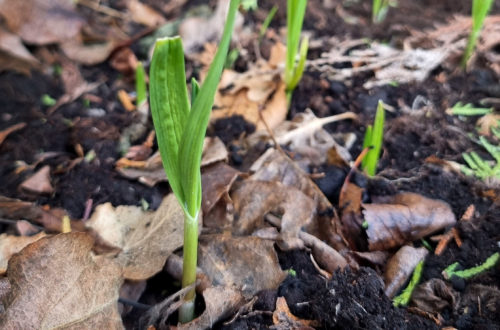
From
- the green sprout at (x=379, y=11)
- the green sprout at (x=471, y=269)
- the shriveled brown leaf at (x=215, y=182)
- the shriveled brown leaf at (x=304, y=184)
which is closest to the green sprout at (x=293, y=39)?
the shriveled brown leaf at (x=304, y=184)

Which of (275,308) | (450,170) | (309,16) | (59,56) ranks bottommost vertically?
(275,308)

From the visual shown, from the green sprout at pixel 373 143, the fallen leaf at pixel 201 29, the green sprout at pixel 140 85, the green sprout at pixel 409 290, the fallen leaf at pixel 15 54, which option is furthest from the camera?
the fallen leaf at pixel 201 29

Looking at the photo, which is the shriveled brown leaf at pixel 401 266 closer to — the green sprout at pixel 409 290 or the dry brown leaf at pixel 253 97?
the green sprout at pixel 409 290

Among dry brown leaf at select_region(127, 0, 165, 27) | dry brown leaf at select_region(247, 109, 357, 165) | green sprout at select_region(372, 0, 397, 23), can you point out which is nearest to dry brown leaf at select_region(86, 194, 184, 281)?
dry brown leaf at select_region(247, 109, 357, 165)

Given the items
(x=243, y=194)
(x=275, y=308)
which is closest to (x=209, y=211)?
(x=243, y=194)

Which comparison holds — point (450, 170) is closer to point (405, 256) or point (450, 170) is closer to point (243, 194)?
point (405, 256)

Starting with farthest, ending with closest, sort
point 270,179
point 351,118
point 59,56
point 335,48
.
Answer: point 335,48
point 59,56
point 351,118
point 270,179

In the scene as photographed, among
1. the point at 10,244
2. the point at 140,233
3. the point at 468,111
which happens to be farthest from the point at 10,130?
the point at 468,111
